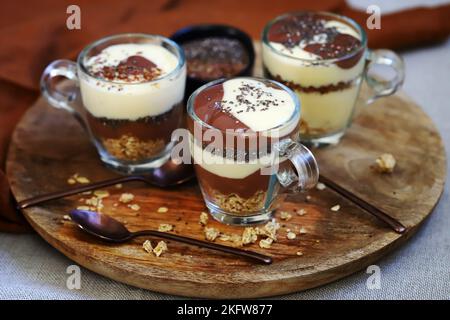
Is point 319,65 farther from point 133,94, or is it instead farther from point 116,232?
point 116,232

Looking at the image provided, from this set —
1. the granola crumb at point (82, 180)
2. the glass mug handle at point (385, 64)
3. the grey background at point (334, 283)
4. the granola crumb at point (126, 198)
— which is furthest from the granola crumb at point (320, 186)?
the granola crumb at point (82, 180)

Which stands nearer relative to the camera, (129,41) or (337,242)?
(337,242)

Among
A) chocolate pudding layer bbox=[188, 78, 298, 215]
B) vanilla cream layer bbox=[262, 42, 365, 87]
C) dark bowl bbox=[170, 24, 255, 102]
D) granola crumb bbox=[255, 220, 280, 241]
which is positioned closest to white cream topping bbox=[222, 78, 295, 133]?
chocolate pudding layer bbox=[188, 78, 298, 215]

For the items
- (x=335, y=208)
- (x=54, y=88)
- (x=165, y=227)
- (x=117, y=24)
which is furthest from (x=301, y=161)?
(x=117, y=24)

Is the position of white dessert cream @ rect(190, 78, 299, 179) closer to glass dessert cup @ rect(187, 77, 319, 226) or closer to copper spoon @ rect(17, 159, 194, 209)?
glass dessert cup @ rect(187, 77, 319, 226)
